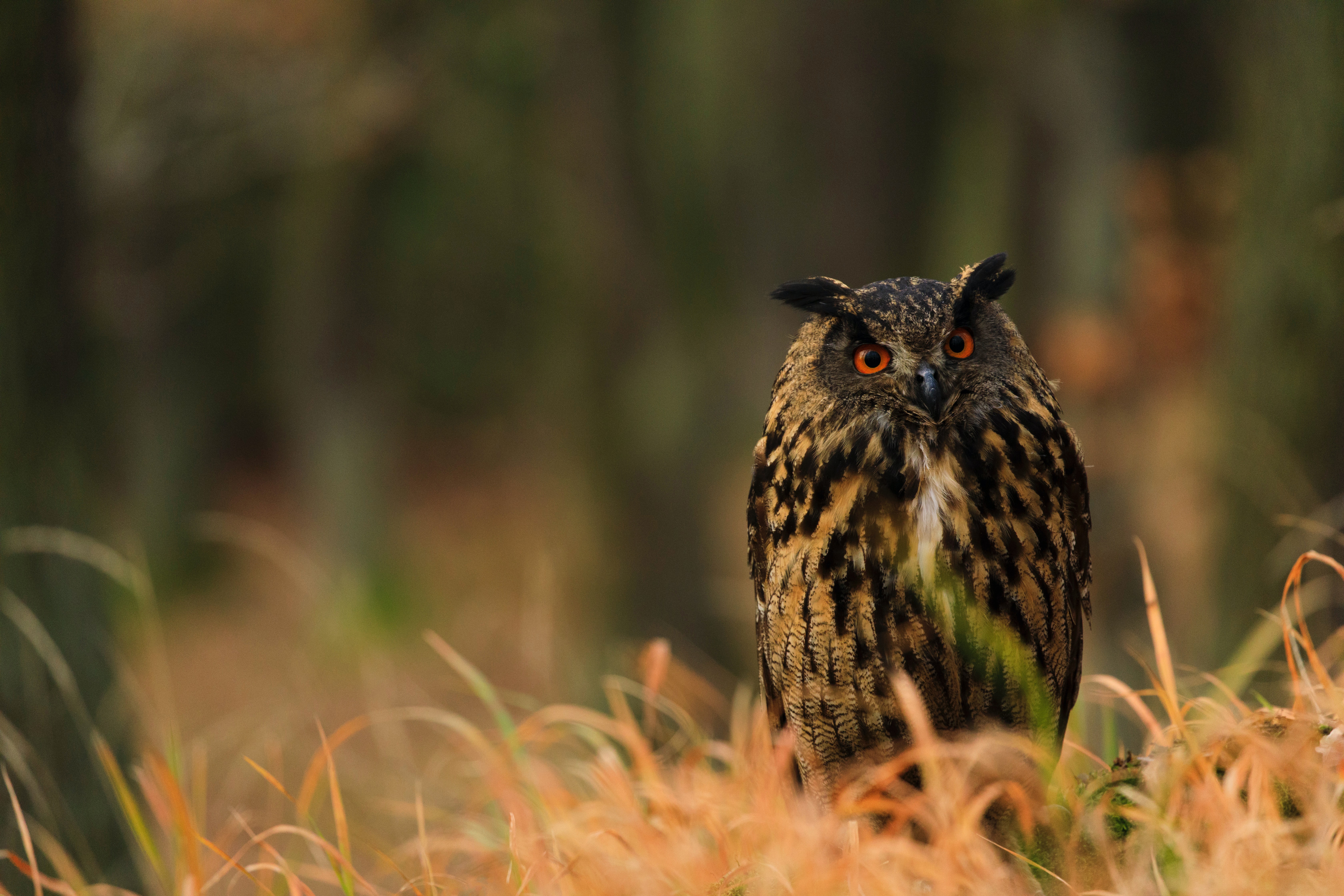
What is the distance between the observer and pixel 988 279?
7.63ft

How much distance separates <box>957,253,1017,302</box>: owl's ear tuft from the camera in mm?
2275

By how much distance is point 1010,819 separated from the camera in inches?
86.2

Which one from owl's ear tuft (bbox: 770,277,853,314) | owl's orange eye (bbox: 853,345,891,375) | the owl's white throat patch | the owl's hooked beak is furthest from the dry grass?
owl's ear tuft (bbox: 770,277,853,314)

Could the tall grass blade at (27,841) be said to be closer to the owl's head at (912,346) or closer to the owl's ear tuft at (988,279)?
the owl's head at (912,346)

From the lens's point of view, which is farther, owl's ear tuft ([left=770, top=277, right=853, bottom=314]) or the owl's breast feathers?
owl's ear tuft ([left=770, top=277, right=853, bottom=314])

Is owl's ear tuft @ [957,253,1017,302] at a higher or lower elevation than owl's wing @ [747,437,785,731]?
higher

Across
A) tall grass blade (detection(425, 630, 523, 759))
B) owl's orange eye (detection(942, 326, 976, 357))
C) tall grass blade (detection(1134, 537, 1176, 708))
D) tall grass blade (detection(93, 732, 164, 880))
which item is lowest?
tall grass blade (detection(93, 732, 164, 880))

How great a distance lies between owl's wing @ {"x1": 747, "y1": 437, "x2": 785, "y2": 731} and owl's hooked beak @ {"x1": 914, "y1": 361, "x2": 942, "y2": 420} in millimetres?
394

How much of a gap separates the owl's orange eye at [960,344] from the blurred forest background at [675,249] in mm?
949

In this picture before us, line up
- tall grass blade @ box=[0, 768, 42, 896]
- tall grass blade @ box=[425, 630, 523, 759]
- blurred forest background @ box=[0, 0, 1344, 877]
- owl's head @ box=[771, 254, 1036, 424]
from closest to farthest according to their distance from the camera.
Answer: tall grass blade @ box=[0, 768, 42, 896] → owl's head @ box=[771, 254, 1036, 424] → tall grass blade @ box=[425, 630, 523, 759] → blurred forest background @ box=[0, 0, 1344, 877]

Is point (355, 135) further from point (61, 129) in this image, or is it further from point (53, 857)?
point (53, 857)

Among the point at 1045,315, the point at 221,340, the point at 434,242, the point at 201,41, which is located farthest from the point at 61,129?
the point at 221,340

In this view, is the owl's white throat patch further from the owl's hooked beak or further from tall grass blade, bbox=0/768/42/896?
tall grass blade, bbox=0/768/42/896

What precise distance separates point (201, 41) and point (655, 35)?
3395mm
